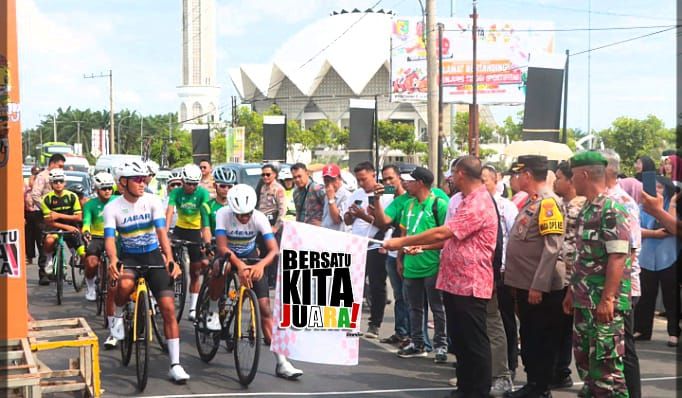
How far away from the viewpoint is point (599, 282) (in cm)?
615

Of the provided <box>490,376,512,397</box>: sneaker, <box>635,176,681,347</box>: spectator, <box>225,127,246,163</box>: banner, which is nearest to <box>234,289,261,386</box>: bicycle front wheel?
<box>490,376,512,397</box>: sneaker

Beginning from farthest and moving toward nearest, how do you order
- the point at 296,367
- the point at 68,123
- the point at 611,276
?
the point at 68,123, the point at 296,367, the point at 611,276

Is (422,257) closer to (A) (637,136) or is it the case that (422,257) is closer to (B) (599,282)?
(B) (599,282)

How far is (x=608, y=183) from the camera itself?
7.00 metres

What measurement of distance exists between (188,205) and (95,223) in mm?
1368

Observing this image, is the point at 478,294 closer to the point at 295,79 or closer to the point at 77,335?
the point at 77,335

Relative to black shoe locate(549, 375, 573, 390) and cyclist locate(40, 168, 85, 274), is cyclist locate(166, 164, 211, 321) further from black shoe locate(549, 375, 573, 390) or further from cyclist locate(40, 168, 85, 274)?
black shoe locate(549, 375, 573, 390)

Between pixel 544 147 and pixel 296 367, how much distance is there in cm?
875

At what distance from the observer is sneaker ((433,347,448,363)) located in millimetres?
8836

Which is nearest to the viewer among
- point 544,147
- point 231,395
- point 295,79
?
point 231,395

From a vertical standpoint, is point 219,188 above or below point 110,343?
above

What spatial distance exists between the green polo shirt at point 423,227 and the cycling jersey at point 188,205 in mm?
3314

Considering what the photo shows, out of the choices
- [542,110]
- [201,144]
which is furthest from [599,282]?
[201,144]

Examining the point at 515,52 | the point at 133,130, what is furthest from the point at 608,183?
the point at 133,130
